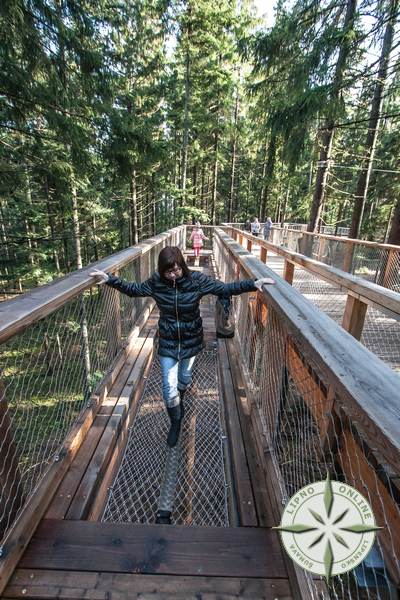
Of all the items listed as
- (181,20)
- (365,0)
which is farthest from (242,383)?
(181,20)

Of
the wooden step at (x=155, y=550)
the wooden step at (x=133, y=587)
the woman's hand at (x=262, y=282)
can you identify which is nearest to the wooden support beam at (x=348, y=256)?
the woman's hand at (x=262, y=282)

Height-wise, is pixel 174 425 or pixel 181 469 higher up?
pixel 174 425

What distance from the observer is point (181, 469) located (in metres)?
2.56

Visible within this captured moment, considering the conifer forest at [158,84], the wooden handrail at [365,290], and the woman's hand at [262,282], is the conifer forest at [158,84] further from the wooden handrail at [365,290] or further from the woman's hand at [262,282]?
→ the woman's hand at [262,282]

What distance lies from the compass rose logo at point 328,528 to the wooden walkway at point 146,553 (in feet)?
2.27

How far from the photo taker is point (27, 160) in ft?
23.1

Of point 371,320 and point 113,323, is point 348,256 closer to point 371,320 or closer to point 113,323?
point 371,320

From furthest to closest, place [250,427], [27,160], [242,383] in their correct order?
[27,160], [242,383], [250,427]

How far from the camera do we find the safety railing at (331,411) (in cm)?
80

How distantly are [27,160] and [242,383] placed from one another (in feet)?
24.1

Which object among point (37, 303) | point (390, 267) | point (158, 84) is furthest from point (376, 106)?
point (37, 303)

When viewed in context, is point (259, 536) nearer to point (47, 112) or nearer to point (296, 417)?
point (296, 417)

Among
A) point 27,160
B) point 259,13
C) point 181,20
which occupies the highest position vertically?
point 259,13

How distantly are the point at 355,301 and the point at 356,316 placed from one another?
5.6 inches
